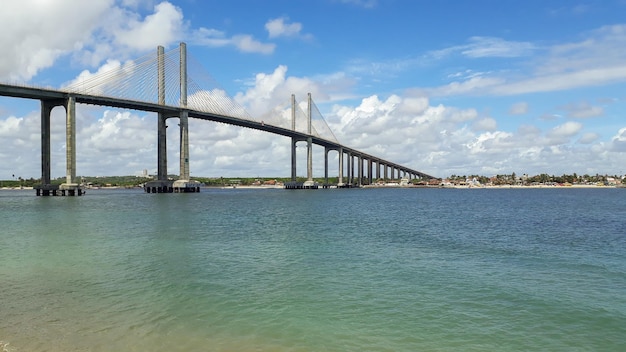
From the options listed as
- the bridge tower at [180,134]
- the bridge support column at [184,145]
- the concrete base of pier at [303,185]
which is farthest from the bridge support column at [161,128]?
the concrete base of pier at [303,185]

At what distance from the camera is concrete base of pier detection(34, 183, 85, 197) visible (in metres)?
82.4

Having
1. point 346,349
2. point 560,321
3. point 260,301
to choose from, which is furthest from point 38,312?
point 560,321

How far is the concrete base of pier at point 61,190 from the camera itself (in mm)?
82375

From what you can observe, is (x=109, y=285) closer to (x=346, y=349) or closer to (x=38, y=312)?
(x=38, y=312)

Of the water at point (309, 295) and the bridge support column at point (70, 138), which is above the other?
the bridge support column at point (70, 138)

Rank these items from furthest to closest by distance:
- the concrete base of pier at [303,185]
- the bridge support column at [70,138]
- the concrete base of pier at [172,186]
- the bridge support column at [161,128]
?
the concrete base of pier at [303,185] < the concrete base of pier at [172,186] < the bridge support column at [161,128] < the bridge support column at [70,138]

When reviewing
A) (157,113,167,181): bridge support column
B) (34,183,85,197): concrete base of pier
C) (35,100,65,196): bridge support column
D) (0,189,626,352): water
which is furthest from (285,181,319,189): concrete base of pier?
(0,189,626,352): water

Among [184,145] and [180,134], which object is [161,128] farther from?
[184,145]

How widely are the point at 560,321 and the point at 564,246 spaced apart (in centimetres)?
1592

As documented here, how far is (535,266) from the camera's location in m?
18.6

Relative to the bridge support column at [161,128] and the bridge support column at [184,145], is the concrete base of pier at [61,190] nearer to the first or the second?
the bridge support column at [161,128]

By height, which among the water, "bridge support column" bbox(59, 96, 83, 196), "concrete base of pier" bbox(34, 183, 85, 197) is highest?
"bridge support column" bbox(59, 96, 83, 196)

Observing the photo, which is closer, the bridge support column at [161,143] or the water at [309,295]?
the water at [309,295]

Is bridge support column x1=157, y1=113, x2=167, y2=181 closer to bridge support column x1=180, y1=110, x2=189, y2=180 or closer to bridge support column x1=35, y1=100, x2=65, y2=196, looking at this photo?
bridge support column x1=180, y1=110, x2=189, y2=180
